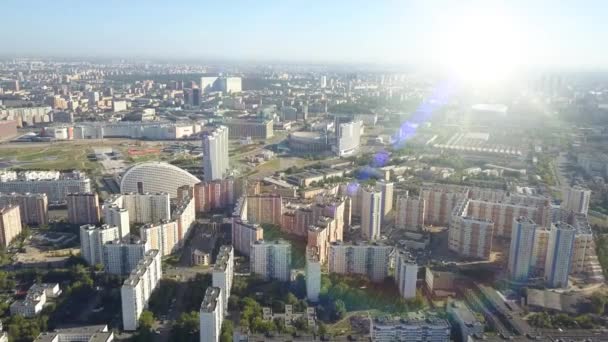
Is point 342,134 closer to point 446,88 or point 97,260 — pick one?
point 97,260

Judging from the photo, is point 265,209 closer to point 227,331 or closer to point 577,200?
point 227,331

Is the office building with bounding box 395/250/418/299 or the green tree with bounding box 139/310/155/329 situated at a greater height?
the office building with bounding box 395/250/418/299

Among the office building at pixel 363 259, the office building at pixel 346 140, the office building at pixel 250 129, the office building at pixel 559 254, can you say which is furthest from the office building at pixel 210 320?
the office building at pixel 250 129

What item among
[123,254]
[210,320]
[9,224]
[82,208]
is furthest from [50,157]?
[210,320]

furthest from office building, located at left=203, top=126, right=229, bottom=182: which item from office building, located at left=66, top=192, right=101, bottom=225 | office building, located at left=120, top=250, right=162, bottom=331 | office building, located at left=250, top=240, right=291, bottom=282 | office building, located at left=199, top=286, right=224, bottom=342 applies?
office building, located at left=199, top=286, right=224, bottom=342

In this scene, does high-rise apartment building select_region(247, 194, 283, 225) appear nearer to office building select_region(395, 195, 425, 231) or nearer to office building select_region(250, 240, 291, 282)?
office building select_region(250, 240, 291, 282)

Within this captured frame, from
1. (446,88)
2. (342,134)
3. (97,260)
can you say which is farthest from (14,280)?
(446,88)
